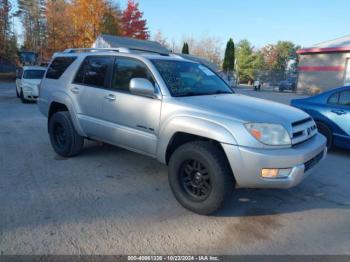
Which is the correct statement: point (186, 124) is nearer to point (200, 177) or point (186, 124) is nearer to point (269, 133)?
point (200, 177)

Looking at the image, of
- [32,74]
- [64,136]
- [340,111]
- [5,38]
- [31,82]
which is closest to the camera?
[64,136]

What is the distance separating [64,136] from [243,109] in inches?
129

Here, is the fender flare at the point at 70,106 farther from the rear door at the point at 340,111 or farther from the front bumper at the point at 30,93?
the front bumper at the point at 30,93

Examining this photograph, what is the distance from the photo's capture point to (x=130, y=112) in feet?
13.8

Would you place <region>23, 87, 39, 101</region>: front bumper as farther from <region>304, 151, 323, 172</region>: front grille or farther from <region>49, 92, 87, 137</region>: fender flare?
<region>304, 151, 323, 172</region>: front grille

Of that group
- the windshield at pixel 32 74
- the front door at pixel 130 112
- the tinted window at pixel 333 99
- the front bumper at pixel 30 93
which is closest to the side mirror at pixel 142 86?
the front door at pixel 130 112

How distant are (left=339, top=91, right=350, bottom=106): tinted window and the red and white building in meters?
17.6

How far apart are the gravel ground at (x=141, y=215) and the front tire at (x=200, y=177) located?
16cm

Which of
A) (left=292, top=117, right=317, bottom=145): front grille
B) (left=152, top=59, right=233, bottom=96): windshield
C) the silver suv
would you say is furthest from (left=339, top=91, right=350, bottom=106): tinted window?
(left=152, top=59, right=233, bottom=96): windshield

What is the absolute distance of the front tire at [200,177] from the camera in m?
3.33

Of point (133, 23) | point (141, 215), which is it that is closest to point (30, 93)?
point (141, 215)

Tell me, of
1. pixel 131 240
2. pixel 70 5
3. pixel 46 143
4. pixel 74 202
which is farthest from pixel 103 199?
pixel 70 5

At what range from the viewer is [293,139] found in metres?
3.43

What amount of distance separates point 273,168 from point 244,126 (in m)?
0.53
